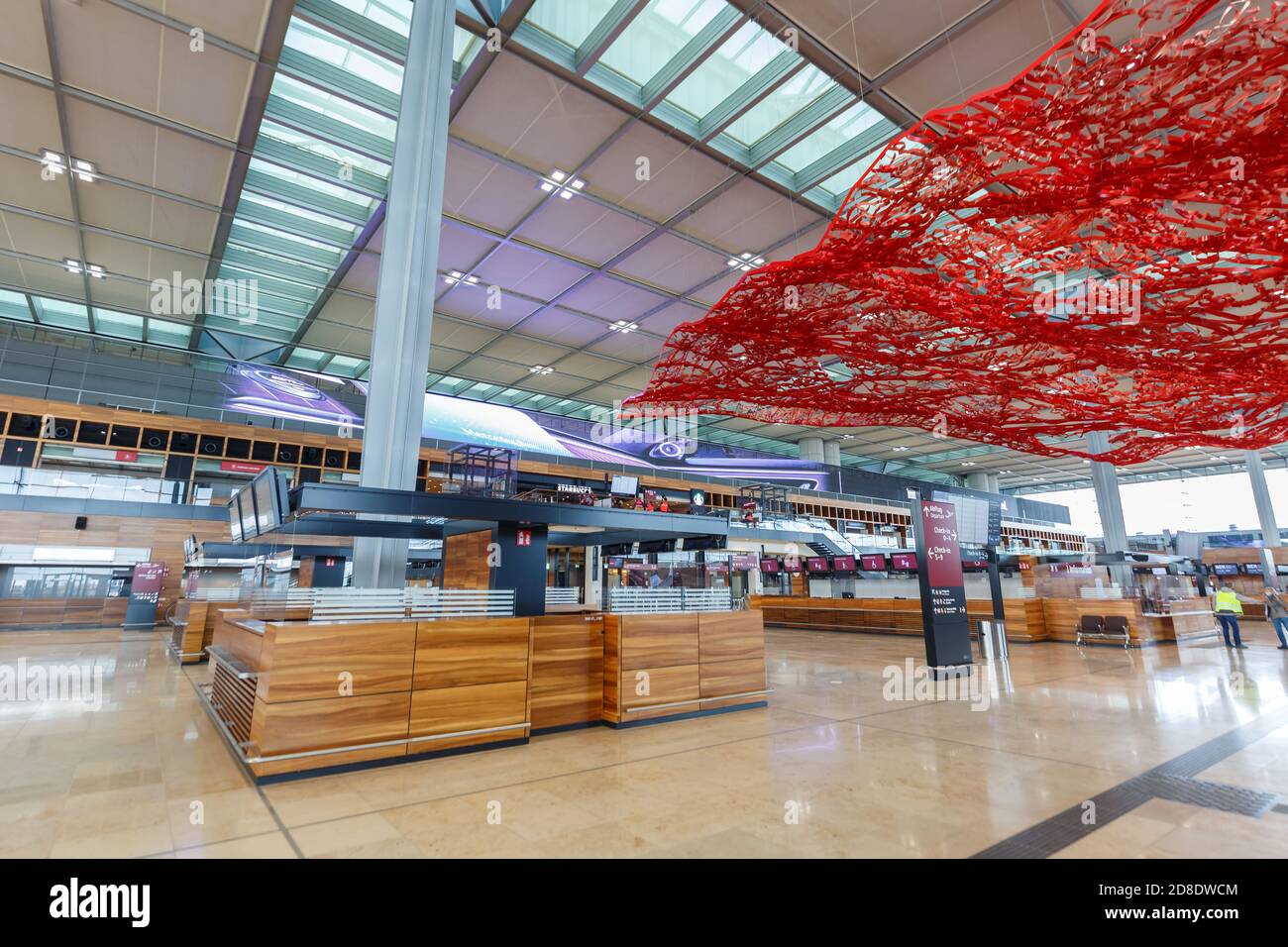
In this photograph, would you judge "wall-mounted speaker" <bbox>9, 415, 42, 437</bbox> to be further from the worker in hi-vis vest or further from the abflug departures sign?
the worker in hi-vis vest

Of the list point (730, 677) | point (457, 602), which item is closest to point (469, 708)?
point (457, 602)

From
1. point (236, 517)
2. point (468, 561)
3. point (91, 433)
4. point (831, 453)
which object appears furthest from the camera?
point (831, 453)

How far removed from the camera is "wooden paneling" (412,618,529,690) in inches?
153

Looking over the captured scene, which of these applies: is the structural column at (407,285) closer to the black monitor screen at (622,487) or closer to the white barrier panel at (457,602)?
the white barrier panel at (457,602)

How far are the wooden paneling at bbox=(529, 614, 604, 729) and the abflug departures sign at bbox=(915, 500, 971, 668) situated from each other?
4332 millimetres

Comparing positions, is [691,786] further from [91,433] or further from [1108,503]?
[1108,503]

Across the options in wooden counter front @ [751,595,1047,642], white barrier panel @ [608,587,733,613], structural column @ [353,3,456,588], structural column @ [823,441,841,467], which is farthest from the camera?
structural column @ [823,441,841,467]

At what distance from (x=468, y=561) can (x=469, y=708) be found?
2177mm

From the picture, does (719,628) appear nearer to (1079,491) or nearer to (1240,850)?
(1240,850)

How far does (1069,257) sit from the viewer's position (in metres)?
4.99

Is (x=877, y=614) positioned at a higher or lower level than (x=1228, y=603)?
lower

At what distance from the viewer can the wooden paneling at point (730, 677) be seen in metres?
5.23

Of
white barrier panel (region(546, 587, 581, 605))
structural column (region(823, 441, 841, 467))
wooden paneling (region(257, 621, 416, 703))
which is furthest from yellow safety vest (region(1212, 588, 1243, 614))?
structural column (region(823, 441, 841, 467))

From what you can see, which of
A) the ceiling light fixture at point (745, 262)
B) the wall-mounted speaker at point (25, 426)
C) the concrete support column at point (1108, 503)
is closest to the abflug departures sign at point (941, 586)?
the ceiling light fixture at point (745, 262)
